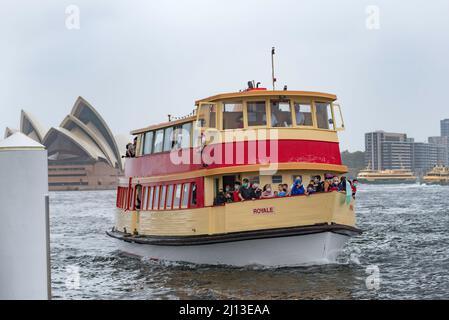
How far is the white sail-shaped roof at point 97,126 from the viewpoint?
4993 inches

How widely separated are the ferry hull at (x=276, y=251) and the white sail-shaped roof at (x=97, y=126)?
355 feet

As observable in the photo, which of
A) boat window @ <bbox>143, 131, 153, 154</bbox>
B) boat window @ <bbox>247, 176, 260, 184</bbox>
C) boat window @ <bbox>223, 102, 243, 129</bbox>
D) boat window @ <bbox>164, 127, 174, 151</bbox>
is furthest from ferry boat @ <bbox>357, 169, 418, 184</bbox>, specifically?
boat window @ <bbox>223, 102, 243, 129</bbox>

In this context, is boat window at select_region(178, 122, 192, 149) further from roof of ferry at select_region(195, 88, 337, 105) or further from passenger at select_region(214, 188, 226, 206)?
passenger at select_region(214, 188, 226, 206)

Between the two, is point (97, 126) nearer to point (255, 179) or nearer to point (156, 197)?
point (156, 197)

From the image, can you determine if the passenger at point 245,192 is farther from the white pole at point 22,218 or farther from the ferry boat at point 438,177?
the ferry boat at point 438,177

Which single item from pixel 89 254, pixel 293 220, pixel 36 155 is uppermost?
pixel 36 155

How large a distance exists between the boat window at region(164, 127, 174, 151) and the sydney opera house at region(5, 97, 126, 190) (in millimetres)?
102782

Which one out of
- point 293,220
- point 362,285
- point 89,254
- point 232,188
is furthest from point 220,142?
point 89,254

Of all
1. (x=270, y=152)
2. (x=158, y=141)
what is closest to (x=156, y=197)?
(x=158, y=141)

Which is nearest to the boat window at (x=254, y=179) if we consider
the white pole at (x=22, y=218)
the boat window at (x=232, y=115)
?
the boat window at (x=232, y=115)
